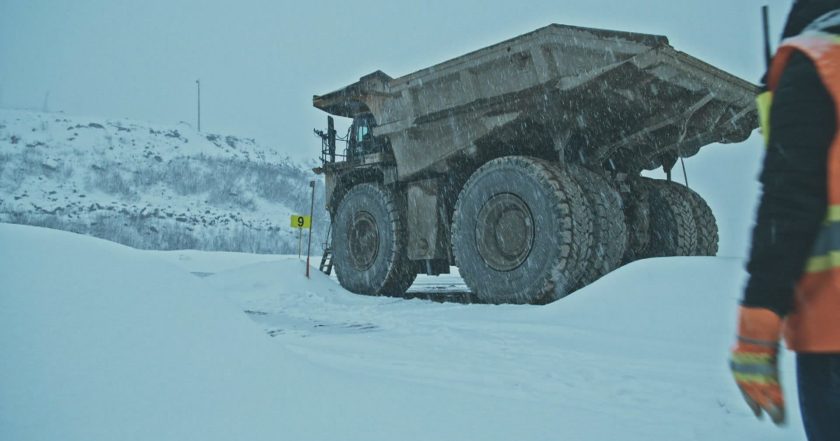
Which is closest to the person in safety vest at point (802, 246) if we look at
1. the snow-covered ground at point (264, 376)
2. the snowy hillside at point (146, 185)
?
the snow-covered ground at point (264, 376)

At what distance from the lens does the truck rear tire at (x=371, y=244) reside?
9258 millimetres

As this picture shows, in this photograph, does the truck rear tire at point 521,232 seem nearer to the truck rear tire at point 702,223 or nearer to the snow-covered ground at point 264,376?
the snow-covered ground at point 264,376

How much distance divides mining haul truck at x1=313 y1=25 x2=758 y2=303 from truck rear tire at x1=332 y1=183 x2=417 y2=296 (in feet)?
0.10

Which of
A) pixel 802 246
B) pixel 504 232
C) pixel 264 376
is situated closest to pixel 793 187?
pixel 802 246

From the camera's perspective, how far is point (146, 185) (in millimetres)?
48312

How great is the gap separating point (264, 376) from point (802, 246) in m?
2.03

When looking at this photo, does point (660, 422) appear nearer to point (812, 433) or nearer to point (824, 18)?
point (812, 433)

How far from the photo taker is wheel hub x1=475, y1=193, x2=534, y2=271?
6.99 metres

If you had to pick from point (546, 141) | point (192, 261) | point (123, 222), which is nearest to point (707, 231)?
point (546, 141)

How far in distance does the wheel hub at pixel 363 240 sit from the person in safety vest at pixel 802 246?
8455 mm

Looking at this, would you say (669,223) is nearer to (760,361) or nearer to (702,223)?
(702,223)

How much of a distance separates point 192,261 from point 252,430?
16.1m

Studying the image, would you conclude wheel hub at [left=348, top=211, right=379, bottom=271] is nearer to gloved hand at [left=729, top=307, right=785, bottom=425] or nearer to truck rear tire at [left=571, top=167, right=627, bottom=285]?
truck rear tire at [left=571, top=167, right=627, bottom=285]

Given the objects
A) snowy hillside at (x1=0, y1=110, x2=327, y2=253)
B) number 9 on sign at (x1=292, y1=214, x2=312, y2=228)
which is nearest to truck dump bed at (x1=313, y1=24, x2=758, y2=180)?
number 9 on sign at (x1=292, y1=214, x2=312, y2=228)
